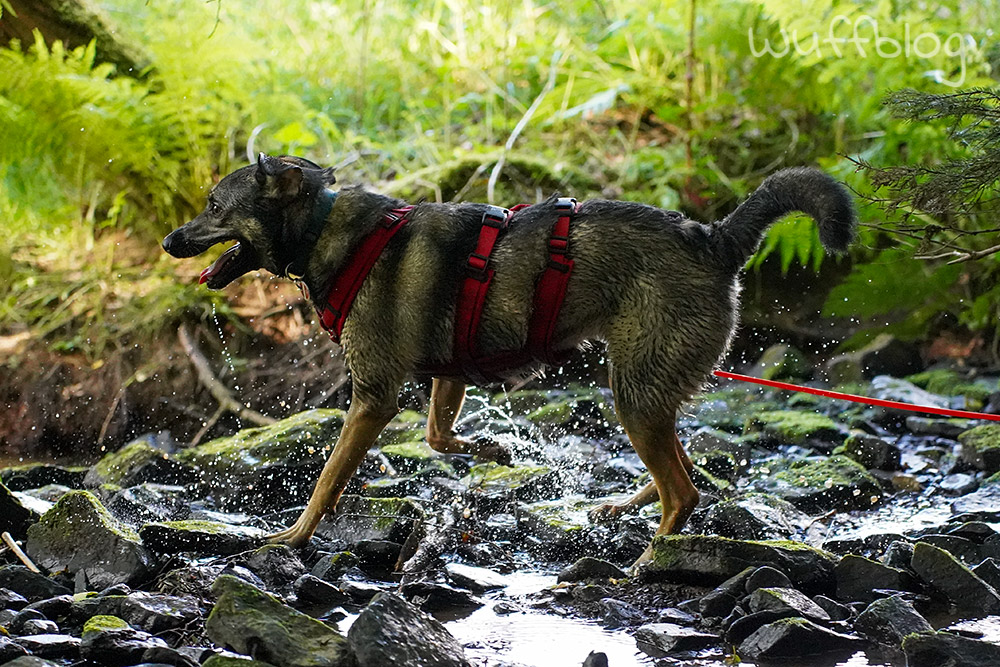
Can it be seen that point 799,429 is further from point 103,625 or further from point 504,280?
point 103,625

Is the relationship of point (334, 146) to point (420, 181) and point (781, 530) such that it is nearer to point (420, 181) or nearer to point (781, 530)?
point (420, 181)

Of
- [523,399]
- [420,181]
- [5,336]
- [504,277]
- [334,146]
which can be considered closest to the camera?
[504,277]

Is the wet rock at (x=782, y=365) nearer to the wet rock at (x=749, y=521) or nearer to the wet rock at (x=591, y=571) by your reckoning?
the wet rock at (x=749, y=521)

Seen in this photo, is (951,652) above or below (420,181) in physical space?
below

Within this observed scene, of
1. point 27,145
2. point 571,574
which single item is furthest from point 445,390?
point 27,145

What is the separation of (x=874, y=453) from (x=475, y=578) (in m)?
3.04

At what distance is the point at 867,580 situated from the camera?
394 centimetres

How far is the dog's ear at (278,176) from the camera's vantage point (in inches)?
175

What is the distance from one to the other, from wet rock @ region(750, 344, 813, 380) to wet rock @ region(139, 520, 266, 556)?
4.90 metres

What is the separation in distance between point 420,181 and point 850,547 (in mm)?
5155

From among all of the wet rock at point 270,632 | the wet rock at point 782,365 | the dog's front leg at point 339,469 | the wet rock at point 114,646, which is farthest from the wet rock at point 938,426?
the wet rock at point 114,646

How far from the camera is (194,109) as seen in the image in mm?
8094

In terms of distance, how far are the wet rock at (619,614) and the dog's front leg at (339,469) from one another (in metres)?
1.32

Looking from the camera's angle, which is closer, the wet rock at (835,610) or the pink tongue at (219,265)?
the wet rock at (835,610)
